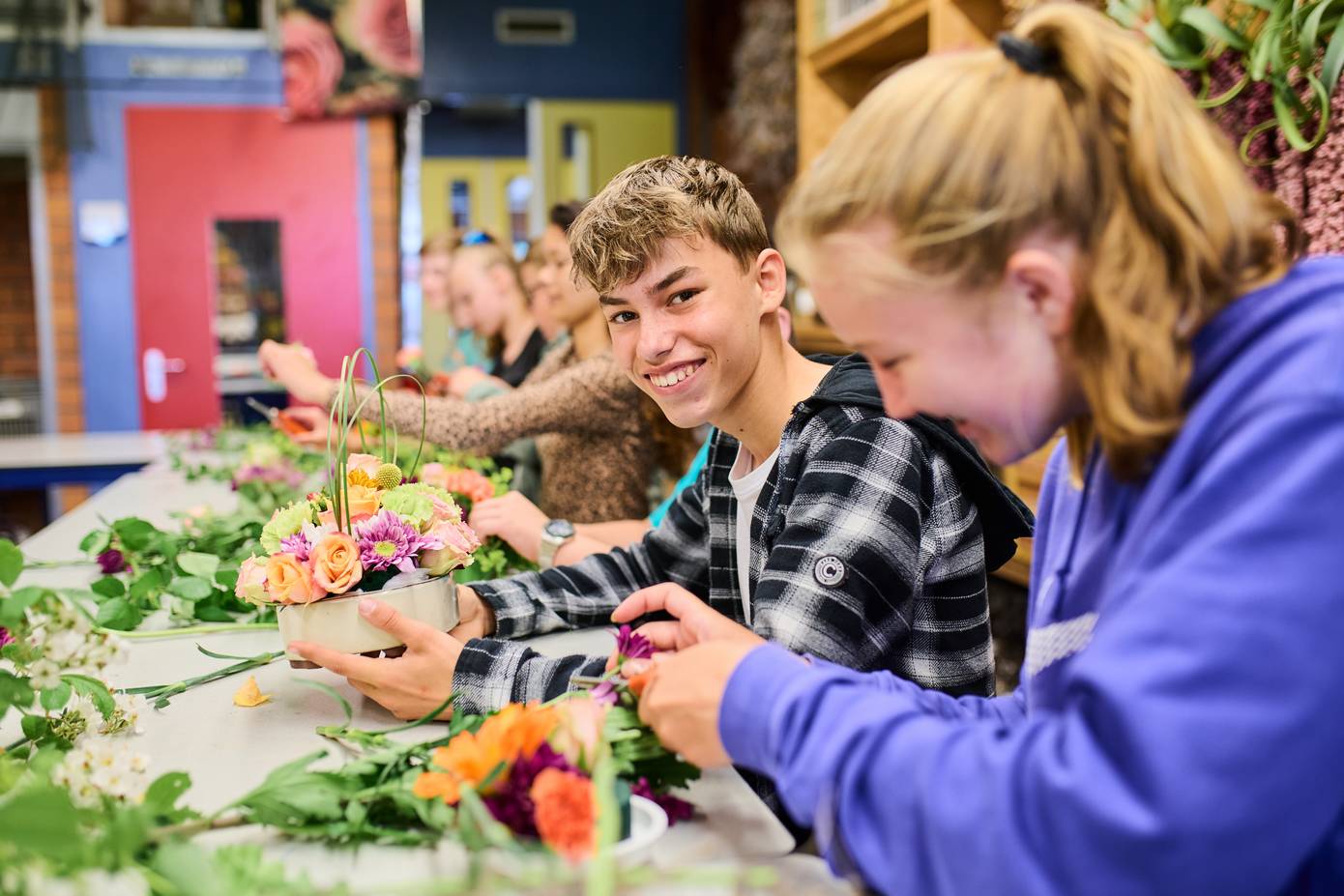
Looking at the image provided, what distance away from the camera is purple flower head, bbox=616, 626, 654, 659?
1.06 metres

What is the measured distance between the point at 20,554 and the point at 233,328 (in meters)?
6.16

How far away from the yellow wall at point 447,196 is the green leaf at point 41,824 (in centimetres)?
700

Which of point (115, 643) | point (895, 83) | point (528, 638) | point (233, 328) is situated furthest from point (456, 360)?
point (895, 83)

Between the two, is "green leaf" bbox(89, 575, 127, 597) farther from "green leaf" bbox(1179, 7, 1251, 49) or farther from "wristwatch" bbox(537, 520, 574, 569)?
"green leaf" bbox(1179, 7, 1251, 49)

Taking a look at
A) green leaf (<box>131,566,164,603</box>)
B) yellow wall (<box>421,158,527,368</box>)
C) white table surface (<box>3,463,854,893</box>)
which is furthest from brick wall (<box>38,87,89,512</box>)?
green leaf (<box>131,566,164,603</box>)

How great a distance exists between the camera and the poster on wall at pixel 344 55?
21.6 ft

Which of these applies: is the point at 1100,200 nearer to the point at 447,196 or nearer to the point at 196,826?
the point at 196,826

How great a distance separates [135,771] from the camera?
93cm

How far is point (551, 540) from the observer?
1.89 metres

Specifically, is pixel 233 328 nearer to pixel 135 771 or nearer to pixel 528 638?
pixel 528 638

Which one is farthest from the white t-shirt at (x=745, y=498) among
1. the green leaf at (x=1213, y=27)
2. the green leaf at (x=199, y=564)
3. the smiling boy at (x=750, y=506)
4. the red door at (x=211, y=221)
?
the red door at (x=211, y=221)

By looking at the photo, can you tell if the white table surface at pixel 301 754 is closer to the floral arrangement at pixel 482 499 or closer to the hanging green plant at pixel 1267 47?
the floral arrangement at pixel 482 499

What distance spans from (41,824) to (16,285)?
318 inches

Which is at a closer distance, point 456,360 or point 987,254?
point 987,254
